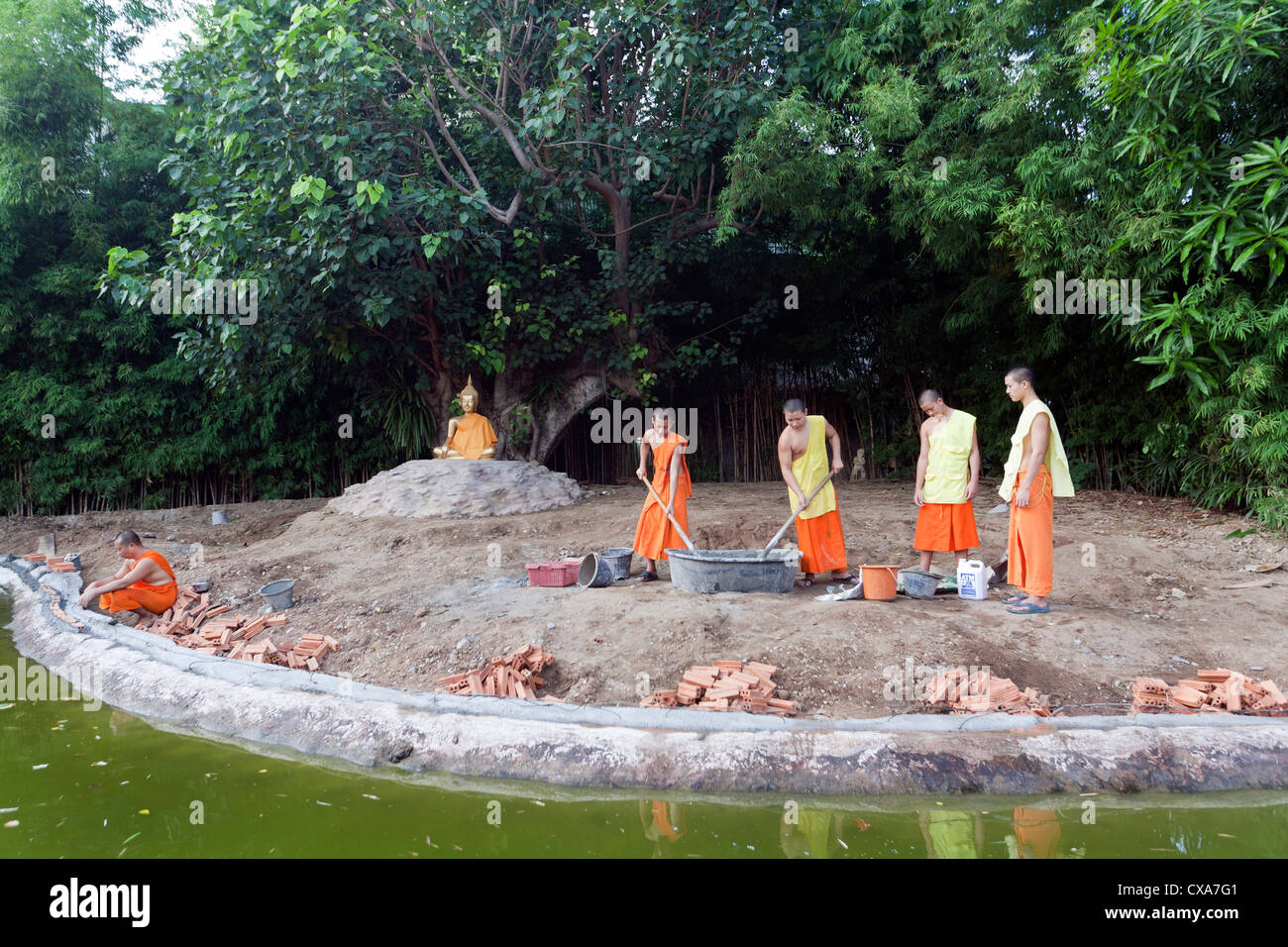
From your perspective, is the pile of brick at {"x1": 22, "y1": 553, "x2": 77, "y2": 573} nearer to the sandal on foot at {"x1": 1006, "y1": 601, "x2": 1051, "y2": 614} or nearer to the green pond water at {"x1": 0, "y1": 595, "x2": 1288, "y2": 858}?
the green pond water at {"x1": 0, "y1": 595, "x2": 1288, "y2": 858}

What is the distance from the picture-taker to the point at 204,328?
9.45m

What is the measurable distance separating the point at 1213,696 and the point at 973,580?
1.49 m

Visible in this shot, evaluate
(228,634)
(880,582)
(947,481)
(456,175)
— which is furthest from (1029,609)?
(456,175)

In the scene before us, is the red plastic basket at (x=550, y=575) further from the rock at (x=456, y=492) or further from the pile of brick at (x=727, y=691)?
the rock at (x=456, y=492)

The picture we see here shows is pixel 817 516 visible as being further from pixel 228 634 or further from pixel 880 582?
pixel 228 634

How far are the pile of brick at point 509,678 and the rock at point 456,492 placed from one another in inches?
152

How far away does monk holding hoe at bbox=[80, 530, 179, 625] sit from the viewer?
545 cm

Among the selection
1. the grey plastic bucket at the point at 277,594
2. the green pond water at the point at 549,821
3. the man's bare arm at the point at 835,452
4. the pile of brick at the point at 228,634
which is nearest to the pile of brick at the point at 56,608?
the pile of brick at the point at 228,634

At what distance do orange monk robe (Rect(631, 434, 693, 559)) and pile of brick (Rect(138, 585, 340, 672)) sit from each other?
7.01ft

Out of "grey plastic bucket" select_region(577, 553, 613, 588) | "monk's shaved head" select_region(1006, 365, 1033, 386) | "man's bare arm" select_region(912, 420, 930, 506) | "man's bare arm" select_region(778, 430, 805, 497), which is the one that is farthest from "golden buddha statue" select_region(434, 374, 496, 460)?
"monk's shaved head" select_region(1006, 365, 1033, 386)

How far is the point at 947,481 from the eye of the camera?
5.19 meters

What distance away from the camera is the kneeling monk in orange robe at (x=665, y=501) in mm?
5547

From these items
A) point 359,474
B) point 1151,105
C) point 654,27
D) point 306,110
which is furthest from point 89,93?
point 1151,105
